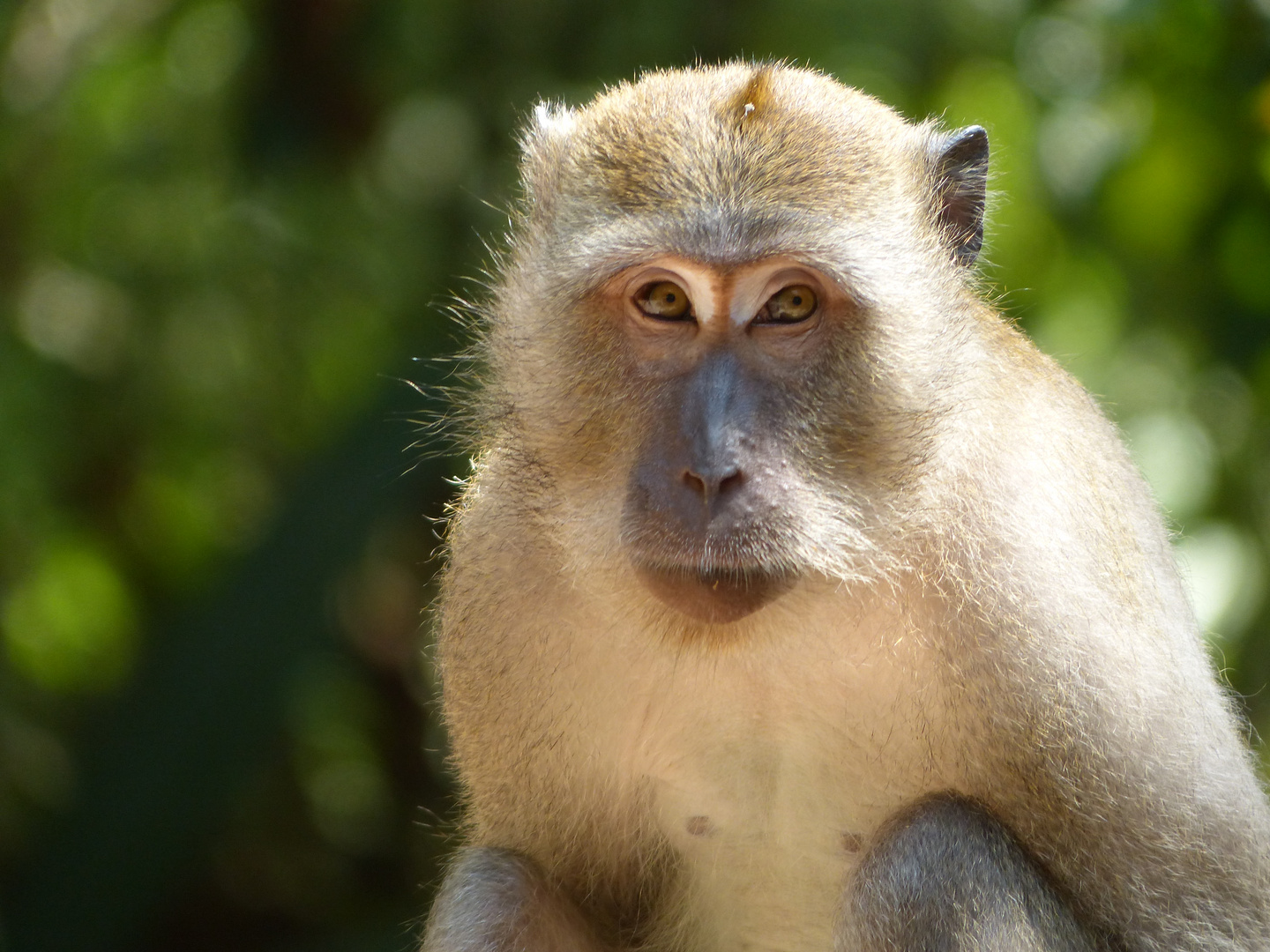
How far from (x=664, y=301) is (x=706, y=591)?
636 mm

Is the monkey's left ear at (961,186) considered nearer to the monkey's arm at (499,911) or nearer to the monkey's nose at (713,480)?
the monkey's nose at (713,480)

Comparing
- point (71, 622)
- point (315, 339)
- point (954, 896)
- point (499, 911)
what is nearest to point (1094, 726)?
point (954, 896)

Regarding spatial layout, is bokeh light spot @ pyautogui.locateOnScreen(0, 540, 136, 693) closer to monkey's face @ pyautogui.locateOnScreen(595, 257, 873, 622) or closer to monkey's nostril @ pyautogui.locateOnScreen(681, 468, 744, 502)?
monkey's face @ pyautogui.locateOnScreen(595, 257, 873, 622)

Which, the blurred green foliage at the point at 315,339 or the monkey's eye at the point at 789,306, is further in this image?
the blurred green foliage at the point at 315,339

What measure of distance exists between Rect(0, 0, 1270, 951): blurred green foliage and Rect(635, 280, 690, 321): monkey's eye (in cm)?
238

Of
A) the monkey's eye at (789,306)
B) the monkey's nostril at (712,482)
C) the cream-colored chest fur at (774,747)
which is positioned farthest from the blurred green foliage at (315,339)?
the monkey's nostril at (712,482)

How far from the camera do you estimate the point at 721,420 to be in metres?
2.86

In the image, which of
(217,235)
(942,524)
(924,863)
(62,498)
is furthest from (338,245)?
(924,863)

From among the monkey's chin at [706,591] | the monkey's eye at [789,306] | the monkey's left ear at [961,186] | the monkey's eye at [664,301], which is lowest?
the monkey's chin at [706,591]

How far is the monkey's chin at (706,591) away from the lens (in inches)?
114

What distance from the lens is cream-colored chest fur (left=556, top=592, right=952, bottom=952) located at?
3.20 m

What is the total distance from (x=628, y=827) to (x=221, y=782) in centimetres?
287

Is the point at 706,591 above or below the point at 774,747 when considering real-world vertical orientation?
above

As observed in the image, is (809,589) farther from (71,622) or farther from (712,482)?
(71,622)
